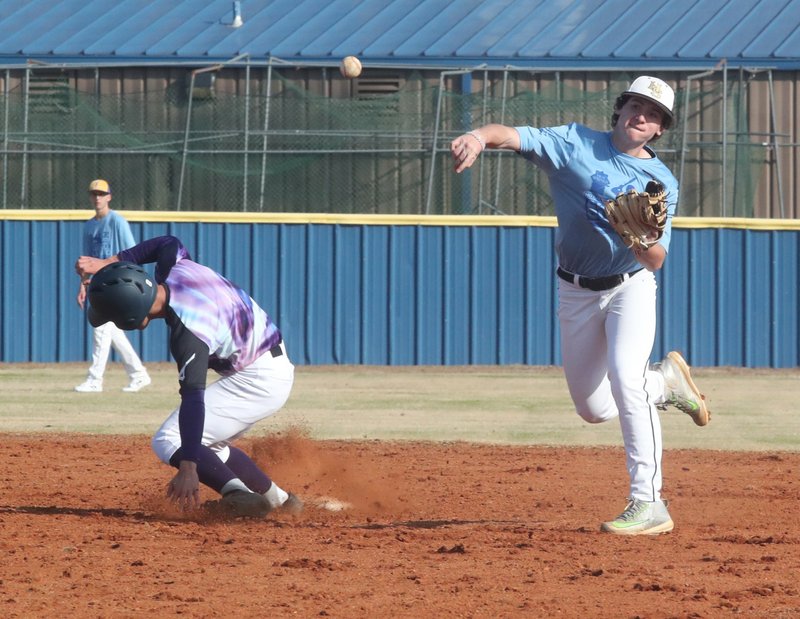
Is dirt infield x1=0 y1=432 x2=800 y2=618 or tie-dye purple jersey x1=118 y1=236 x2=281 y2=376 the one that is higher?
tie-dye purple jersey x1=118 y1=236 x2=281 y2=376

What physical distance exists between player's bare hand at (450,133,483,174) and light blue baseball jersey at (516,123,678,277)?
426 millimetres

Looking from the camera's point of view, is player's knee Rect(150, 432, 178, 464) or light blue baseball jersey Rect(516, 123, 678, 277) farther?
player's knee Rect(150, 432, 178, 464)

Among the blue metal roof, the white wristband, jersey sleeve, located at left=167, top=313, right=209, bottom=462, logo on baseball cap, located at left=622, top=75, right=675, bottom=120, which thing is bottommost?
jersey sleeve, located at left=167, top=313, right=209, bottom=462

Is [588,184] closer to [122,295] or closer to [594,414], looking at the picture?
[594,414]

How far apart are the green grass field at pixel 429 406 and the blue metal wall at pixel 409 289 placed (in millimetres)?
311

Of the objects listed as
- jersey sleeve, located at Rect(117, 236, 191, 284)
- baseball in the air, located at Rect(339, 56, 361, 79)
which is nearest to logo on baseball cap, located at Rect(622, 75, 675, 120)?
jersey sleeve, located at Rect(117, 236, 191, 284)

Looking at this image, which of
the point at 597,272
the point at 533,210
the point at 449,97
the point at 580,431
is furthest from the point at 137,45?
the point at 597,272

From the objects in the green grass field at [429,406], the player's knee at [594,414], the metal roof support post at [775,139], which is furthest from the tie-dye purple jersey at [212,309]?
the metal roof support post at [775,139]

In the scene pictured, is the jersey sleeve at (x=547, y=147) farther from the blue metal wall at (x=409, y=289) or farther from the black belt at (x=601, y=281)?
the blue metal wall at (x=409, y=289)

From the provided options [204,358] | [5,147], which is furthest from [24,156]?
[204,358]

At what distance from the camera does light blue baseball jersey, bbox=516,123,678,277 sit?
6188 millimetres

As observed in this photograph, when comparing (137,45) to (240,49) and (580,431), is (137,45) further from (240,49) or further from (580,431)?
(580,431)

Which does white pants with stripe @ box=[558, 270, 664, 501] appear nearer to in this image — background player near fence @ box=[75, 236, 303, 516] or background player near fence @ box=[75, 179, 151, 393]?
background player near fence @ box=[75, 236, 303, 516]

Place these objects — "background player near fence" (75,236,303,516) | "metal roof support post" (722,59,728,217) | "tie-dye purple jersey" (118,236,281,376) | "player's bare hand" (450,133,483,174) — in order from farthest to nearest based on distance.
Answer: "metal roof support post" (722,59,728,217) < "tie-dye purple jersey" (118,236,281,376) < "background player near fence" (75,236,303,516) < "player's bare hand" (450,133,483,174)
